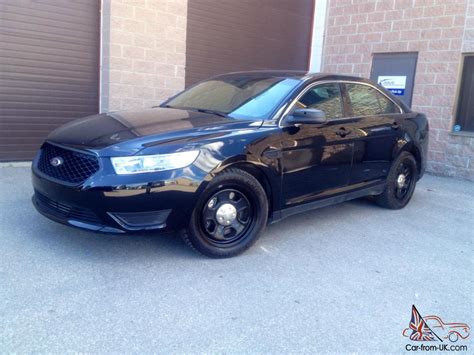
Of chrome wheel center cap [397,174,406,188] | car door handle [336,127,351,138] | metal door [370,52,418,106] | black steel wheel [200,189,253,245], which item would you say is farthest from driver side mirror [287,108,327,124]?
metal door [370,52,418,106]

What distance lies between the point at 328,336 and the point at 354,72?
7.83 meters

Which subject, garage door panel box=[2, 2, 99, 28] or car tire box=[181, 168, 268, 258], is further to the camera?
garage door panel box=[2, 2, 99, 28]

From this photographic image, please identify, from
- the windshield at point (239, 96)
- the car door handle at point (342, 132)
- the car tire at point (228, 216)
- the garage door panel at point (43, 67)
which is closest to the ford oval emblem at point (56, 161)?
the car tire at point (228, 216)

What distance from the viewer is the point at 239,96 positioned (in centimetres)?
450

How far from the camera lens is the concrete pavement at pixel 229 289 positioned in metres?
2.68

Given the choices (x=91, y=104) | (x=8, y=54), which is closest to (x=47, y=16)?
(x=8, y=54)

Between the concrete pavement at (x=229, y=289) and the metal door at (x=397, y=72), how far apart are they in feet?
14.8

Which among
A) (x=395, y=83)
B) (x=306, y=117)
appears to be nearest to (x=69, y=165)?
(x=306, y=117)

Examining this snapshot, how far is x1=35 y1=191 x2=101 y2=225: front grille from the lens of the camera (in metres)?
3.42

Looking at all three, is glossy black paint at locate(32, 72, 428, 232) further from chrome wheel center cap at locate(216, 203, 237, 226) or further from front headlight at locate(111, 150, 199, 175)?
chrome wheel center cap at locate(216, 203, 237, 226)

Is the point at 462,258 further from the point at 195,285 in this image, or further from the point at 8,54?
the point at 8,54

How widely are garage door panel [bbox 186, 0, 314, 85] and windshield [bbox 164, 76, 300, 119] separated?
3776 millimetres

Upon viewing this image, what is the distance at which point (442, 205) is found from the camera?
244 inches

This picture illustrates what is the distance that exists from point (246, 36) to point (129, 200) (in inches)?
273
